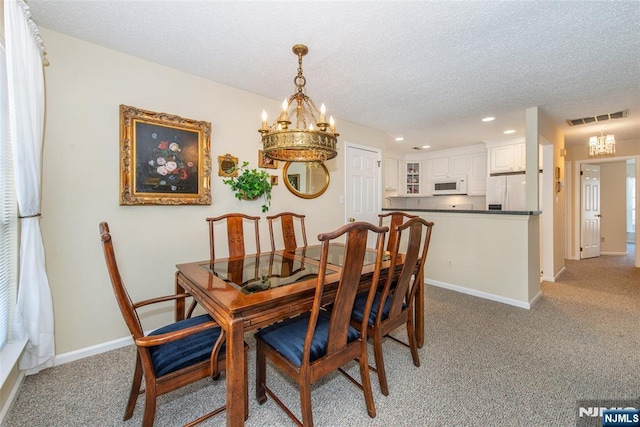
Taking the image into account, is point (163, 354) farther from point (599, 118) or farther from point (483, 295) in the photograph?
point (599, 118)

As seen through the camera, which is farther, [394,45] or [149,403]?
[394,45]

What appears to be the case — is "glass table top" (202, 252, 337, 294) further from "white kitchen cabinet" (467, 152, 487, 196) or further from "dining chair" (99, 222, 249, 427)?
"white kitchen cabinet" (467, 152, 487, 196)

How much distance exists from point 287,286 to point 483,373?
1.59 meters

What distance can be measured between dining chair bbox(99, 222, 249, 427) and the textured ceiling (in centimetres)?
154

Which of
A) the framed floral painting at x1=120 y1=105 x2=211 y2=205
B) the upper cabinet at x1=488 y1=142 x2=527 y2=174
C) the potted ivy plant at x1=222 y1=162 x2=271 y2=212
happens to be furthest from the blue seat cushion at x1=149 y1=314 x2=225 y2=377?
the upper cabinet at x1=488 y1=142 x2=527 y2=174

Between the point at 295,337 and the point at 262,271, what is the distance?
0.55 m

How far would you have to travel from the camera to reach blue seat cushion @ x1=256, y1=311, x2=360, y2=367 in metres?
1.42

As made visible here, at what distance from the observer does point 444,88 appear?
9.34 feet

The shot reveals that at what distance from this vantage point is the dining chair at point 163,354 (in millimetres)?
1210

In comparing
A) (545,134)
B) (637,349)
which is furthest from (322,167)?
(637,349)

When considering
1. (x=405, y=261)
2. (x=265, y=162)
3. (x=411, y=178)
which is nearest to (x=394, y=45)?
(x=405, y=261)

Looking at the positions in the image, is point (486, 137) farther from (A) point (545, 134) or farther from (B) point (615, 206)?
(B) point (615, 206)

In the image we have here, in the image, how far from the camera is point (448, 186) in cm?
580

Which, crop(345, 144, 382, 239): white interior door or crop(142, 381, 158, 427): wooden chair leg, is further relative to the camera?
crop(345, 144, 382, 239): white interior door
